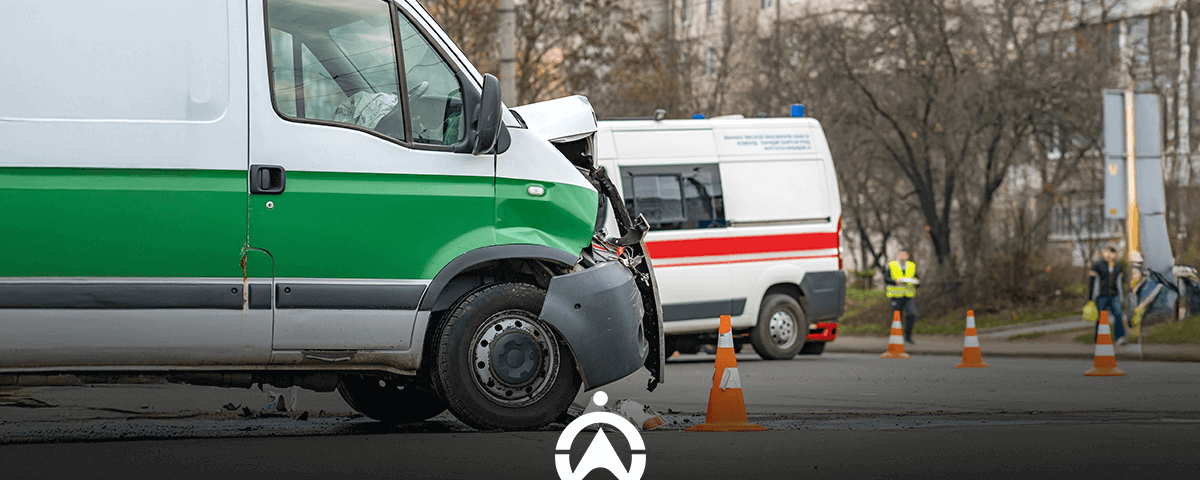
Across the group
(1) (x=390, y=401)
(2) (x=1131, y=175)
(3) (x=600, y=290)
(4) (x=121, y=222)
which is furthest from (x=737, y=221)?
(4) (x=121, y=222)

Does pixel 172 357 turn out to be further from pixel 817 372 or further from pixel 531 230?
pixel 817 372

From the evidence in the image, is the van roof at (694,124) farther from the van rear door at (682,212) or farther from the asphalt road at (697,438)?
the asphalt road at (697,438)

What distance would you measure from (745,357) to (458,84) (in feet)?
36.4

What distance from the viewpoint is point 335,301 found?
696 cm

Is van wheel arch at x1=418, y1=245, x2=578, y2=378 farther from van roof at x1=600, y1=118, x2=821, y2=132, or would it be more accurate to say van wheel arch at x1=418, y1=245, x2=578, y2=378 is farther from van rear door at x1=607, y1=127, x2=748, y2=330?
van roof at x1=600, y1=118, x2=821, y2=132

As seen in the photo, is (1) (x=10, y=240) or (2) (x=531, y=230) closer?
(1) (x=10, y=240)

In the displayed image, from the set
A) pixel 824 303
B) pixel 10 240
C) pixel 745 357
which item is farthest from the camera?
pixel 745 357

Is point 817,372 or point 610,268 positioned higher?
point 610,268

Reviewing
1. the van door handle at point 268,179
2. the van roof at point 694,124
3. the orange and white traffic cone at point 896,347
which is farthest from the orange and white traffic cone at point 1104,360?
the van door handle at point 268,179

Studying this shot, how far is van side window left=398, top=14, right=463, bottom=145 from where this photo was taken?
718cm

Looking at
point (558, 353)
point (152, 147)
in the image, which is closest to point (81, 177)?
point (152, 147)

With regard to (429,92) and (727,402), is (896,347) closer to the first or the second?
(727,402)

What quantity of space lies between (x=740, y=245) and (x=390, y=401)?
26.5 ft

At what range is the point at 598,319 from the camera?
726cm
